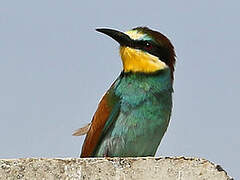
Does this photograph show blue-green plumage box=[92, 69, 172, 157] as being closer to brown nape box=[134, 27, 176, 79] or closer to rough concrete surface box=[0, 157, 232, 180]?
brown nape box=[134, 27, 176, 79]

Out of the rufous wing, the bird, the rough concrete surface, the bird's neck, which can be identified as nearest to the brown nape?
the bird

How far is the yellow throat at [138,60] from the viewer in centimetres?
562

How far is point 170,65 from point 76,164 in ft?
10.4

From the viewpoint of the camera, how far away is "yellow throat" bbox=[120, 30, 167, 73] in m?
5.62

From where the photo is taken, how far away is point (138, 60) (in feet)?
18.5

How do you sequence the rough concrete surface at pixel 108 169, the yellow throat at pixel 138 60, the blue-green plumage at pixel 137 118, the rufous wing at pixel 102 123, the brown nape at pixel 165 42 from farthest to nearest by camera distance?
the brown nape at pixel 165 42 < the yellow throat at pixel 138 60 < the rufous wing at pixel 102 123 < the blue-green plumage at pixel 137 118 < the rough concrete surface at pixel 108 169

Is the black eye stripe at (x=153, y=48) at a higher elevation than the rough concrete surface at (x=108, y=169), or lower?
higher

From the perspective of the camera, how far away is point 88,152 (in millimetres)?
5480

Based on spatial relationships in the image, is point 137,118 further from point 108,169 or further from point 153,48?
point 108,169

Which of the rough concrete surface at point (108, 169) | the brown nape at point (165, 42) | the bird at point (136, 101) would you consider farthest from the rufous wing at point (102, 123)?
the rough concrete surface at point (108, 169)

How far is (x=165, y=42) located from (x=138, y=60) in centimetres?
34

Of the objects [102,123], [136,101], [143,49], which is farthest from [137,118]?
[143,49]

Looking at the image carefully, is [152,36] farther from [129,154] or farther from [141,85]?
[129,154]

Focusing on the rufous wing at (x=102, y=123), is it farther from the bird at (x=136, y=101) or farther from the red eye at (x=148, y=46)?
the red eye at (x=148, y=46)
